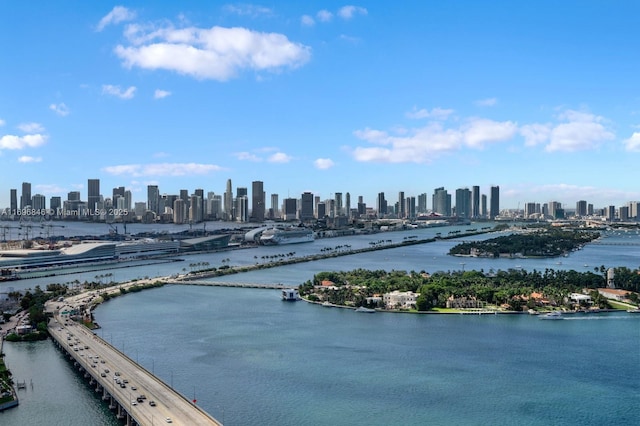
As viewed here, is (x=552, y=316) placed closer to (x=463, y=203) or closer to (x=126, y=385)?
(x=126, y=385)

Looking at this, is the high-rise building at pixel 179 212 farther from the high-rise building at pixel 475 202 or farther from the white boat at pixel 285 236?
the high-rise building at pixel 475 202

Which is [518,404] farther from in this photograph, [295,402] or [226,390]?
[226,390]

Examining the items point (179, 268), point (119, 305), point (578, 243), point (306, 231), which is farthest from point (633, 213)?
point (119, 305)

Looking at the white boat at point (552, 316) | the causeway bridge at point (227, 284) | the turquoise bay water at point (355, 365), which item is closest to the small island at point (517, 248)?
the causeway bridge at point (227, 284)

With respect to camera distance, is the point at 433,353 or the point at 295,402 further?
the point at 433,353

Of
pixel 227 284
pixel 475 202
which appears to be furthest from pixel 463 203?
pixel 227 284

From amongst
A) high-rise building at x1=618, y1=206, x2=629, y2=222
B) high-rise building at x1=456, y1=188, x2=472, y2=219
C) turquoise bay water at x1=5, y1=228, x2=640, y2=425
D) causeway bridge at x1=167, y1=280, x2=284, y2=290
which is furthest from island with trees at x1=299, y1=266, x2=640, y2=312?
high-rise building at x1=456, y1=188, x2=472, y2=219
